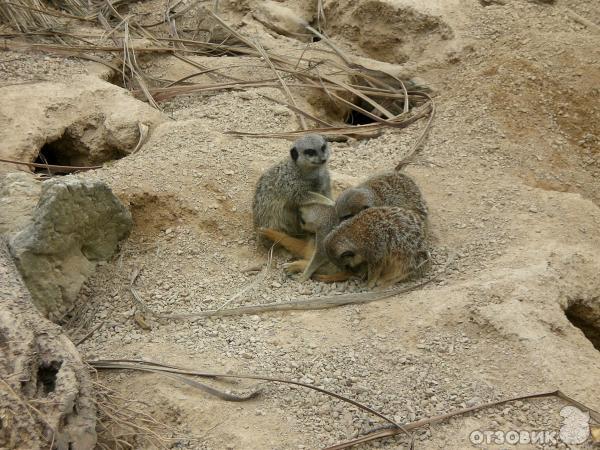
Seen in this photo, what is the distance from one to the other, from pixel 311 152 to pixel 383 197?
1.61 feet

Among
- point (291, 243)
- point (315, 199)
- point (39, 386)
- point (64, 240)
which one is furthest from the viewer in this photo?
point (315, 199)

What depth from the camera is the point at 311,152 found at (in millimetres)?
4059

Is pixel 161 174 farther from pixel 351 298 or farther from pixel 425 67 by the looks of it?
pixel 425 67

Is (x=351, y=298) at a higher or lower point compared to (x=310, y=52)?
lower

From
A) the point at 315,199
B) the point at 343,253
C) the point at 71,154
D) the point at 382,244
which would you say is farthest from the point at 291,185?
the point at 71,154

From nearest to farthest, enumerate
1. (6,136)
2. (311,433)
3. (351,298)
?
(311,433) → (351,298) → (6,136)

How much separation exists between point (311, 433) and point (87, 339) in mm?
1263

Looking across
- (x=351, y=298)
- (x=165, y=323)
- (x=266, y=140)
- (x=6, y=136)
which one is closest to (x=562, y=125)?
(x=266, y=140)

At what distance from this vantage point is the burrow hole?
2426 millimetres

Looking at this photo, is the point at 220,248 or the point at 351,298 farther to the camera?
the point at 220,248

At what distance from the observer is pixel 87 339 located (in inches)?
129

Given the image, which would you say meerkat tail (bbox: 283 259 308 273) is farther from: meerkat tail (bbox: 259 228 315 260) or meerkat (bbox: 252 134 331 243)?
meerkat (bbox: 252 134 331 243)

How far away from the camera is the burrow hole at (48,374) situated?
243cm

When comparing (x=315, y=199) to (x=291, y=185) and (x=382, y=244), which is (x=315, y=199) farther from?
Result: (x=382, y=244)
